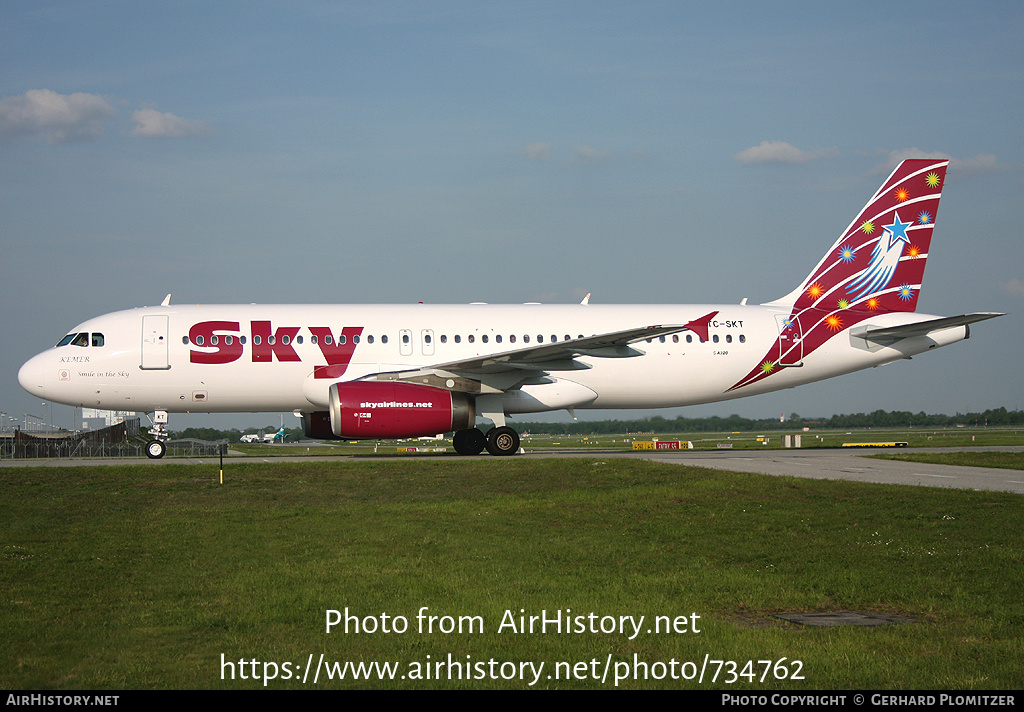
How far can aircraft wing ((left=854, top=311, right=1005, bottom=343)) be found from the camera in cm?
2454

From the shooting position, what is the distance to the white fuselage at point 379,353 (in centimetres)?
2359

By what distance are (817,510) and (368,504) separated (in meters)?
6.43

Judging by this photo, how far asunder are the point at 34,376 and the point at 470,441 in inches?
442

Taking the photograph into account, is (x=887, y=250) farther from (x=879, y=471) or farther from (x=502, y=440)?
(x=502, y=440)

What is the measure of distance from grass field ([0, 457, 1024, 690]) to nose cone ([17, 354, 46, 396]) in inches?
364

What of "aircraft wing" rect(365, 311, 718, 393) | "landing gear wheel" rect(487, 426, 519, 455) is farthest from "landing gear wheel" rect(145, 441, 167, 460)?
"landing gear wheel" rect(487, 426, 519, 455)

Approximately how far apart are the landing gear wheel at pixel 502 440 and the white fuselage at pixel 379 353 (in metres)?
0.70

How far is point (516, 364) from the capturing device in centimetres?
2302

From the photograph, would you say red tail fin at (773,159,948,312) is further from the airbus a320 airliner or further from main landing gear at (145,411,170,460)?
main landing gear at (145,411,170,460)

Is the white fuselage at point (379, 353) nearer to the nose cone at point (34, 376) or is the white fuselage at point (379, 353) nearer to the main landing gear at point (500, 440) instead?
the nose cone at point (34, 376)

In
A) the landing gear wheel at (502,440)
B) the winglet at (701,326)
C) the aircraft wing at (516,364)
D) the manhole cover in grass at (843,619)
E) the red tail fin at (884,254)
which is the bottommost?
the manhole cover in grass at (843,619)

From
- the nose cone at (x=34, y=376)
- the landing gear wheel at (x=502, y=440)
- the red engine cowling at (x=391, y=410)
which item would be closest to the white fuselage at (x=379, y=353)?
the nose cone at (x=34, y=376)
